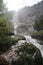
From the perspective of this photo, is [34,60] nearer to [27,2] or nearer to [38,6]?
[38,6]

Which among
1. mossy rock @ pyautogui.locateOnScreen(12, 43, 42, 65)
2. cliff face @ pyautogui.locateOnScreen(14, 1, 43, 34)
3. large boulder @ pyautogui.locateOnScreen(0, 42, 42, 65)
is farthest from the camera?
cliff face @ pyautogui.locateOnScreen(14, 1, 43, 34)

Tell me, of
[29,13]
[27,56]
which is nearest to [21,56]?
[27,56]

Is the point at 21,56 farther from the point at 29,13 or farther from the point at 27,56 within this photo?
the point at 29,13

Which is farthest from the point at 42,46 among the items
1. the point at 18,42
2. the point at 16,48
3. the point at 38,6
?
the point at 38,6

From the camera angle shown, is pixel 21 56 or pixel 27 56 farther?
pixel 27 56

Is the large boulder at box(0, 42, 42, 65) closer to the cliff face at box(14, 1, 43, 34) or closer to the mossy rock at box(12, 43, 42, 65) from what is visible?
the mossy rock at box(12, 43, 42, 65)

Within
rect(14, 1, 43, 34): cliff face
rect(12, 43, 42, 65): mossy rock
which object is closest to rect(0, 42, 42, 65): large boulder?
rect(12, 43, 42, 65): mossy rock

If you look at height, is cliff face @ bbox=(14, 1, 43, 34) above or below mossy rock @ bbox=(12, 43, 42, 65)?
above

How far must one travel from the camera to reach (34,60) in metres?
16.3

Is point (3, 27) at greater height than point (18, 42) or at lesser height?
greater

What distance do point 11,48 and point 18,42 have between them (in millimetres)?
1741

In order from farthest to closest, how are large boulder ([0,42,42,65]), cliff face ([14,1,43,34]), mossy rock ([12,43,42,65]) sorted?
1. cliff face ([14,1,43,34])
2. mossy rock ([12,43,42,65])
3. large boulder ([0,42,42,65])

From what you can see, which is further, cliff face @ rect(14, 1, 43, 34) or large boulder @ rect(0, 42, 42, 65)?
cliff face @ rect(14, 1, 43, 34)

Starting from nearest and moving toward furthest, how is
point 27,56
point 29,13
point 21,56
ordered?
point 21,56
point 27,56
point 29,13
